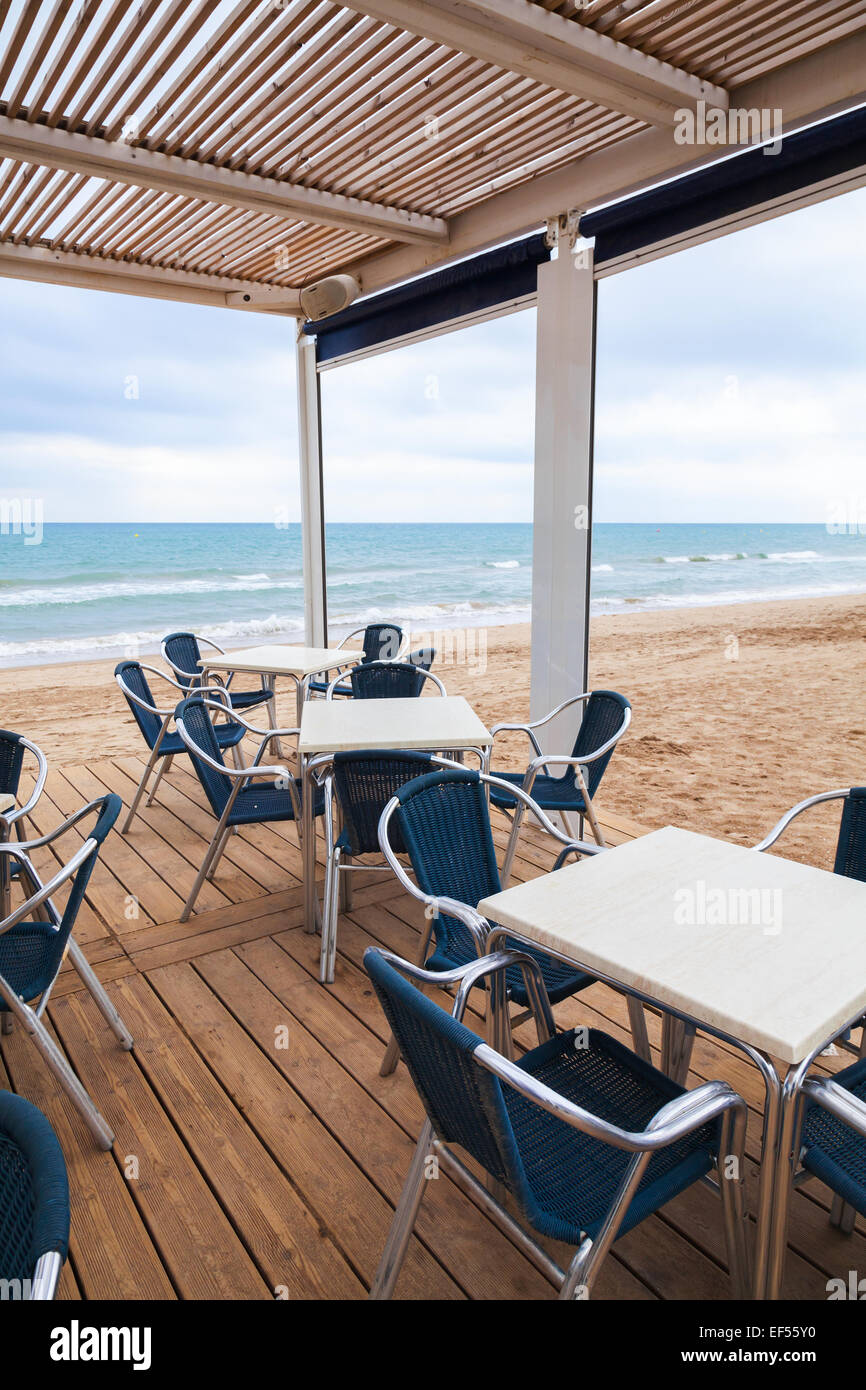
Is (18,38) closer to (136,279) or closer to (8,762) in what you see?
(8,762)

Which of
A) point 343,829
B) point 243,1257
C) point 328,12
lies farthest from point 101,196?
point 243,1257

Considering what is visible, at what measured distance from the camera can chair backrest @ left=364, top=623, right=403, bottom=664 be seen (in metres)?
5.51

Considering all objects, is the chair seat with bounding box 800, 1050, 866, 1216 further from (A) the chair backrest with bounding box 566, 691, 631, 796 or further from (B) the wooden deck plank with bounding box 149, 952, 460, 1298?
(A) the chair backrest with bounding box 566, 691, 631, 796

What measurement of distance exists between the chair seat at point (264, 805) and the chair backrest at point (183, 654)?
5.80ft

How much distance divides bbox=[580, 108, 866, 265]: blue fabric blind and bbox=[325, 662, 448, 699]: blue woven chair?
2.14 meters

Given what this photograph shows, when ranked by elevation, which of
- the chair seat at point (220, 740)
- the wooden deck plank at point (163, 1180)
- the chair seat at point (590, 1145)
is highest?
the chair seat at point (220, 740)

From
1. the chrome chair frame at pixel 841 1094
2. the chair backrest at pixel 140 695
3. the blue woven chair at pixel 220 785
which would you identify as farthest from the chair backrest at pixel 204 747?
the chrome chair frame at pixel 841 1094

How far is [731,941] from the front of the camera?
1.44 m

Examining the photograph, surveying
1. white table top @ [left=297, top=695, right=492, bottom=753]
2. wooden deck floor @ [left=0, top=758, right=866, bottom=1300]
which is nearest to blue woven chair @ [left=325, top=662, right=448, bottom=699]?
white table top @ [left=297, top=695, right=492, bottom=753]

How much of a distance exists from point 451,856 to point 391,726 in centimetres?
102

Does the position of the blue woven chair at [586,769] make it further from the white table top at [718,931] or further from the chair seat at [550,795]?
the white table top at [718,931]

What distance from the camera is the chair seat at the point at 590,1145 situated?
1.21m

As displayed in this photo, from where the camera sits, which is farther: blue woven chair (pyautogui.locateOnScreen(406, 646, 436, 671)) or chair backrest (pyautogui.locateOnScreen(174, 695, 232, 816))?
blue woven chair (pyautogui.locateOnScreen(406, 646, 436, 671))
